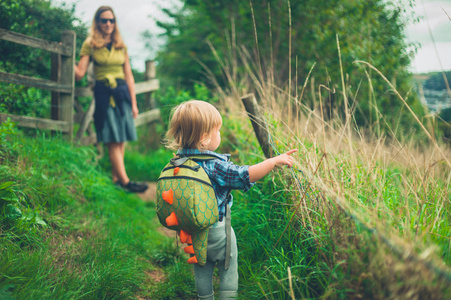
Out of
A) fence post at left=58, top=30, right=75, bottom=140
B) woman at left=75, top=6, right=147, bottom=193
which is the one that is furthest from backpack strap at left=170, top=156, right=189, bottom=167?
fence post at left=58, top=30, right=75, bottom=140

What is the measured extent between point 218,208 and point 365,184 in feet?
3.24

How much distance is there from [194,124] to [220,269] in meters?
0.94

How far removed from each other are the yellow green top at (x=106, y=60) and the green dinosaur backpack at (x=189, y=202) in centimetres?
300

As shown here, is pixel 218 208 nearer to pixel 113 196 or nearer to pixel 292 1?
pixel 113 196

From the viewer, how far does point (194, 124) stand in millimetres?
2004

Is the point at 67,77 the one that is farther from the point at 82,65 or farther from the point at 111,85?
the point at 111,85

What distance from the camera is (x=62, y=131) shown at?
4.54 metres

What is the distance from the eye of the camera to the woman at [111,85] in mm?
4410

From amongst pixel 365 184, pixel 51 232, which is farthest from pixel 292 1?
pixel 51 232

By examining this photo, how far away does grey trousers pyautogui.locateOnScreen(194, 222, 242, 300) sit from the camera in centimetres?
211

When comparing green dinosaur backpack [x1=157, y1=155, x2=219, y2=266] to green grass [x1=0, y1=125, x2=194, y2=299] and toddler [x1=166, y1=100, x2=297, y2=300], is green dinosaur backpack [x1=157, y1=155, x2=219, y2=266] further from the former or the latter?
green grass [x1=0, y1=125, x2=194, y2=299]

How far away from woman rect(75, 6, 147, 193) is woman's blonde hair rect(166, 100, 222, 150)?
282cm

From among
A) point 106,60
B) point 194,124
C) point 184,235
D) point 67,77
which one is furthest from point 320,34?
point 184,235

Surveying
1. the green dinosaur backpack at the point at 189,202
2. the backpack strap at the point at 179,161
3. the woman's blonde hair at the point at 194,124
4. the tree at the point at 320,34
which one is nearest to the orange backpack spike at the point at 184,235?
the green dinosaur backpack at the point at 189,202
